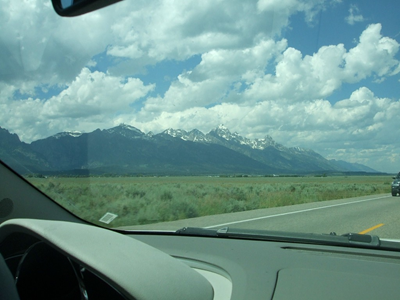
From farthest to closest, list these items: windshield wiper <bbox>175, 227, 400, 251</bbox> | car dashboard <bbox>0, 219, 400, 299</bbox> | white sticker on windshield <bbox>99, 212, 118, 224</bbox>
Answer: white sticker on windshield <bbox>99, 212, 118, 224</bbox> → windshield wiper <bbox>175, 227, 400, 251</bbox> → car dashboard <bbox>0, 219, 400, 299</bbox>

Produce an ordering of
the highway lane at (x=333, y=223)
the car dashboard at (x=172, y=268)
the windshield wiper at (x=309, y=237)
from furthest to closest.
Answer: the highway lane at (x=333, y=223) < the windshield wiper at (x=309, y=237) < the car dashboard at (x=172, y=268)

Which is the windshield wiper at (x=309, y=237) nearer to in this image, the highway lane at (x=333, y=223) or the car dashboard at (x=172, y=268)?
the car dashboard at (x=172, y=268)

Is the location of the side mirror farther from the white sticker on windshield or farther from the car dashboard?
the white sticker on windshield

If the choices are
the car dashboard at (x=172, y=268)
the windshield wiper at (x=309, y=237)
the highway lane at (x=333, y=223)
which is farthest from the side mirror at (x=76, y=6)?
the highway lane at (x=333, y=223)

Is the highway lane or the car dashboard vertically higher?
the car dashboard

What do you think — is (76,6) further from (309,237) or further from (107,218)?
(107,218)

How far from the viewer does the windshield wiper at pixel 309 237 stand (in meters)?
4.33

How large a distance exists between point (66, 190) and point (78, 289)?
4788mm

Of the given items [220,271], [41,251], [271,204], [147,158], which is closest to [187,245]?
[220,271]

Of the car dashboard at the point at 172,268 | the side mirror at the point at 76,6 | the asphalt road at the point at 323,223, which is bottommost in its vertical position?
the asphalt road at the point at 323,223

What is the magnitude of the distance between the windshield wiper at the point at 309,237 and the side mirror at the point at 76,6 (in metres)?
3.10

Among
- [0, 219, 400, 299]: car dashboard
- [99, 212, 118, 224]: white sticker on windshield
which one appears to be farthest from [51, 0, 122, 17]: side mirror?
[99, 212, 118, 224]: white sticker on windshield

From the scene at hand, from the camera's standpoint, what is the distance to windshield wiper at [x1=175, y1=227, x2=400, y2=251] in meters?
4.33

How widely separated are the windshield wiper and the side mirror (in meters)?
3.10
